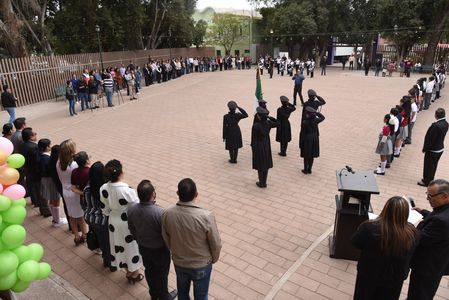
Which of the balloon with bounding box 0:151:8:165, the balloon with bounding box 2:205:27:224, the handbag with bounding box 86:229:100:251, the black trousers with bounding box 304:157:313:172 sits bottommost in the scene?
the black trousers with bounding box 304:157:313:172

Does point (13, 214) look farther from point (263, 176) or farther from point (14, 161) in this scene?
point (263, 176)

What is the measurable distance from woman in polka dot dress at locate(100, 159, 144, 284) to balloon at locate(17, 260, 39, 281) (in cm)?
89

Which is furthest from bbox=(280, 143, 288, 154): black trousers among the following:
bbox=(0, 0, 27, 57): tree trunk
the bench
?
bbox=(0, 0, 27, 57): tree trunk

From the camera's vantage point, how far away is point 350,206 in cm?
455

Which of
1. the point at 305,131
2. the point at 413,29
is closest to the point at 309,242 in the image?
the point at 305,131

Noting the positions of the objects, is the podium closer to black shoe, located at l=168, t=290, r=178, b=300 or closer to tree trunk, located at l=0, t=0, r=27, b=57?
black shoe, located at l=168, t=290, r=178, b=300

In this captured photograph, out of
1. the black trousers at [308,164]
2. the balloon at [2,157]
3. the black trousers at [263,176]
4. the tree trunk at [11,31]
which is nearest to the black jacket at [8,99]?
the tree trunk at [11,31]

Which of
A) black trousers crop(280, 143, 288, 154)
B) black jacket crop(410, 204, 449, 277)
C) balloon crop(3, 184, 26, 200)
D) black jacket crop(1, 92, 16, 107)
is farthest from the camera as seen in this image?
black jacket crop(1, 92, 16, 107)

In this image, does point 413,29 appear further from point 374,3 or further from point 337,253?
point 337,253

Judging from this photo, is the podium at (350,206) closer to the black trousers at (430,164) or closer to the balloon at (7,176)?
the black trousers at (430,164)

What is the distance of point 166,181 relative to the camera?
7.46 metres

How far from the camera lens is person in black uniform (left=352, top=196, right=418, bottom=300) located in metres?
2.88

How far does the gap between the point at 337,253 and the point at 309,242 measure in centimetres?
52

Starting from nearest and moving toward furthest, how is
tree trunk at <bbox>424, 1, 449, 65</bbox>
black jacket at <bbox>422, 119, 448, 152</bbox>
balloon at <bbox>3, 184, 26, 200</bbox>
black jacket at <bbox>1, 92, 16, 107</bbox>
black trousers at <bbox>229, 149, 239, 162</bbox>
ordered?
balloon at <bbox>3, 184, 26, 200</bbox> → black jacket at <bbox>422, 119, 448, 152</bbox> → black trousers at <bbox>229, 149, 239, 162</bbox> → black jacket at <bbox>1, 92, 16, 107</bbox> → tree trunk at <bbox>424, 1, 449, 65</bbox>
